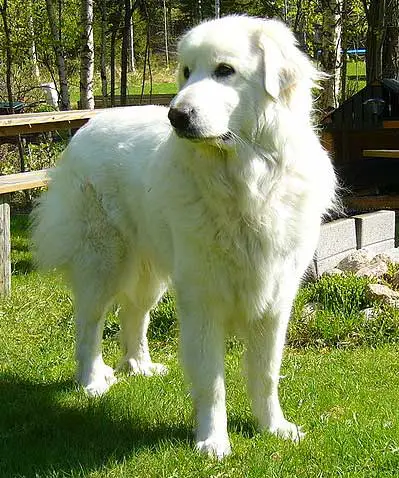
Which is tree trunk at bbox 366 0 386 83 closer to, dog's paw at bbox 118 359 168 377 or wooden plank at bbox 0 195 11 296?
wooden plank at bbox 0 195 11 296

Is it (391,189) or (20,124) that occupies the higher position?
(20,124)

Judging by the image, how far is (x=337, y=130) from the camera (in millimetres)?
8758

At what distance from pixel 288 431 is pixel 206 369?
0.54 metres

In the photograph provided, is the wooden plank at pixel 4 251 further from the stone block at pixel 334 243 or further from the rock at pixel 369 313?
the rock at pixel 369 313

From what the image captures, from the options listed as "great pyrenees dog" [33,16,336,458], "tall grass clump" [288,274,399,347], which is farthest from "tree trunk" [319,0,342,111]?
"great pyrenees dog" [33,16,336,458]

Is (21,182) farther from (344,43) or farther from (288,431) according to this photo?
(344,43)

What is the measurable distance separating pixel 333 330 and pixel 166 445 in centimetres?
202

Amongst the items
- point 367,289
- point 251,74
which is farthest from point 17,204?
point 251,74

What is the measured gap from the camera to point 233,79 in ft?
8.96

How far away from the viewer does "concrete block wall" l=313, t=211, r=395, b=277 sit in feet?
18.8

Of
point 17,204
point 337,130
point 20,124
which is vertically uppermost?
point 20,124

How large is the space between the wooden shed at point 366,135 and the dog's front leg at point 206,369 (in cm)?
569

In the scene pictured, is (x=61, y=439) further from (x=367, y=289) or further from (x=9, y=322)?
(x=367, y=289)

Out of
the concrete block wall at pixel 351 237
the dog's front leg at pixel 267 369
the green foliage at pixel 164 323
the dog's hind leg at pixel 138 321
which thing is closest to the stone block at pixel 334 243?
the concrete block wall at pixel 351 237
